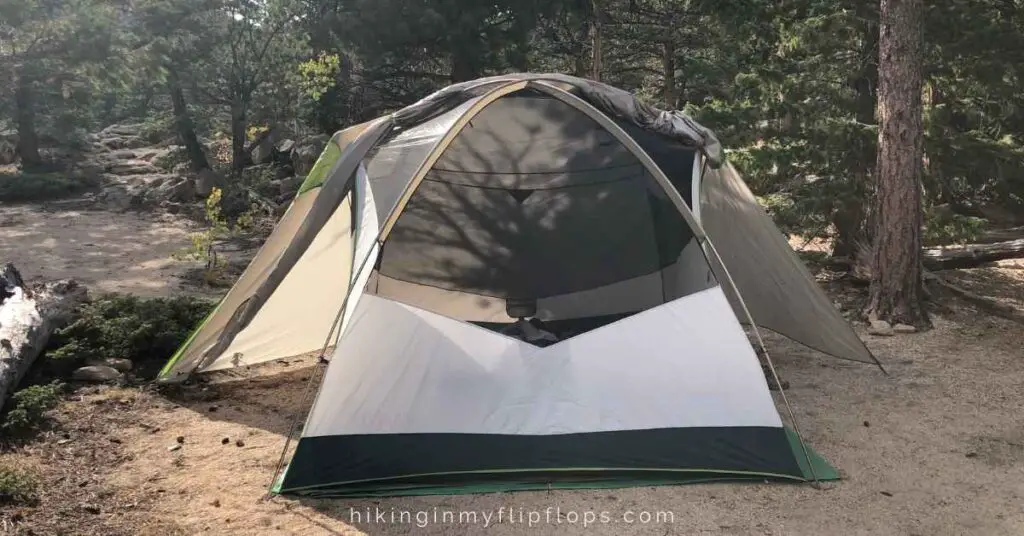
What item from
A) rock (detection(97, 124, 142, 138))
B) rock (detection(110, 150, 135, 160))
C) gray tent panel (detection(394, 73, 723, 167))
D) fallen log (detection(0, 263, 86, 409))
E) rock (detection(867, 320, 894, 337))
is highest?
gray tent panel (detection(394, 73, 723, 167))

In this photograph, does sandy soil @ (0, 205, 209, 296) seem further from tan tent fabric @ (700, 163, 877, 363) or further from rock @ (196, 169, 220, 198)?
tan tent fabric @ (700, 163, 877, 363)

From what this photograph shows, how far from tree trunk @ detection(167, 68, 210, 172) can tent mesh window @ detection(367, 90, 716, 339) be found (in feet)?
35.1

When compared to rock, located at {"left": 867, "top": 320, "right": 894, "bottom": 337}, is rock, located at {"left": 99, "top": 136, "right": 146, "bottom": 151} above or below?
above

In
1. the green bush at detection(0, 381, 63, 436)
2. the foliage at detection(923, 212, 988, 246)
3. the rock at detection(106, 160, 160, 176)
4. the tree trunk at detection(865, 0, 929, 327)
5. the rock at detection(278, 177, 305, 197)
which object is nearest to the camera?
the green bush at detection(0, 381, 63, 436)

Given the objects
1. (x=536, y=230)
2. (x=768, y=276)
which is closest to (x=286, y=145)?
(x=536, y=230)

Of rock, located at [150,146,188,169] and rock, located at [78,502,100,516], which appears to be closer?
rock, located at [78,502,100,516]

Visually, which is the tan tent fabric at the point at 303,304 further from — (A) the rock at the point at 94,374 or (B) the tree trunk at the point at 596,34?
(B) the tree trunk at the point at 596,34

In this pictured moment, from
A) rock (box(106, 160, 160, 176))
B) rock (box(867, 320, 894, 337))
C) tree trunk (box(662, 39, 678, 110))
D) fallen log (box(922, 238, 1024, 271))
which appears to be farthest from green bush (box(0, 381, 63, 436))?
rock (box(106, 160, 160, 176))

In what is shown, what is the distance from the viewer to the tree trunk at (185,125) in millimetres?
14150

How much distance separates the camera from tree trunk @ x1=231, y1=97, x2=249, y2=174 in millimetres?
13898

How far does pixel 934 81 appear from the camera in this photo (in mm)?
7438

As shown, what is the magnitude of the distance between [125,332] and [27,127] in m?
12.2

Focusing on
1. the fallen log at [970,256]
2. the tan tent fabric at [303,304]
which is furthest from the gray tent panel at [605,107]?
the fallen log at [970,256]

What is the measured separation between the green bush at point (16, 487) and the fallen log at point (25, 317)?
920 mm
